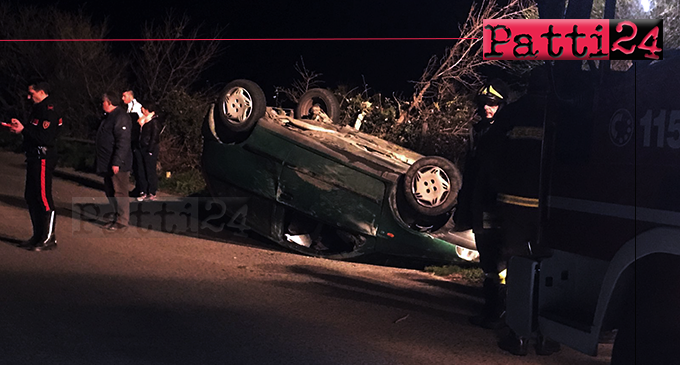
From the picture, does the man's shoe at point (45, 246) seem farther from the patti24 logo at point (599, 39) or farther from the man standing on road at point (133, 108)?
the patti24 logo at point (599, 39)

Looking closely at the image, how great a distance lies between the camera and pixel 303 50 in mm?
26688

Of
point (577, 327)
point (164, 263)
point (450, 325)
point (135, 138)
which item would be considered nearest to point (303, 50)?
point (135, 138)

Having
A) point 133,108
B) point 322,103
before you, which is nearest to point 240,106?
point 322,103

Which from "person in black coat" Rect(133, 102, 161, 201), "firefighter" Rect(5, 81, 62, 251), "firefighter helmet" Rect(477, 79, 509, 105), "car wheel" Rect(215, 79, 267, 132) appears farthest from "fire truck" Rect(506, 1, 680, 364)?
"person in black coat" Rect(133, 102, 161, 201)

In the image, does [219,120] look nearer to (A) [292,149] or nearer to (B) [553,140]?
(A) [292,149]

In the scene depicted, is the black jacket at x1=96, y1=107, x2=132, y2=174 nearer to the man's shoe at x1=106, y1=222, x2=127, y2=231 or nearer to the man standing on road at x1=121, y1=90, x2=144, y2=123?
the man's shoe at x1=106, y1=222, x2=127, y2=231

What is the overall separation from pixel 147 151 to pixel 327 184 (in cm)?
431

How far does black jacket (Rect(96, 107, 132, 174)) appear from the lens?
401 inches

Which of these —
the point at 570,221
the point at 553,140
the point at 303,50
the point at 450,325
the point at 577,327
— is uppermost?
the point at 303,50

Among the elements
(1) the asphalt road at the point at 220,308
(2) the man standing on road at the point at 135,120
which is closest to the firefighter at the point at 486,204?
(1) the asphalt road at the point at 220,308

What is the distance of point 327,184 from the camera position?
358 inches

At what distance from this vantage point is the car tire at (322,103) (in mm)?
11320

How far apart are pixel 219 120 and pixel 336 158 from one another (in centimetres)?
171

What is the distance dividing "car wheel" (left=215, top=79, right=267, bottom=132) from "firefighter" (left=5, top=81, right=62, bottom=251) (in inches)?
74.1
